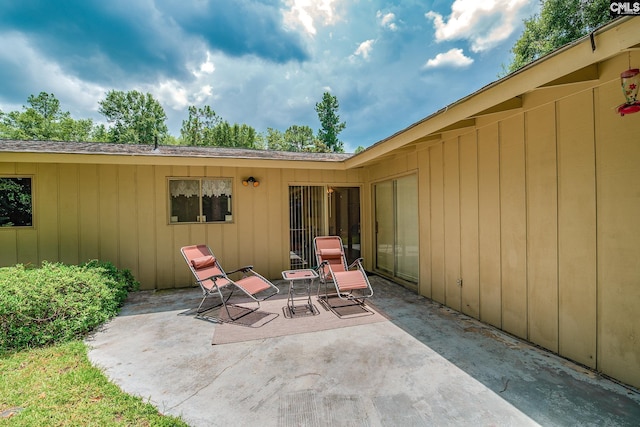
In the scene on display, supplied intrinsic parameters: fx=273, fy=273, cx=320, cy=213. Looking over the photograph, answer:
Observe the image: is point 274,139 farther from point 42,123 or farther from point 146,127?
point 42,123

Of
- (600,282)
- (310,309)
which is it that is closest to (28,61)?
(310,309)

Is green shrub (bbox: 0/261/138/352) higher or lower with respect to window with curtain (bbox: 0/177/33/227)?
lower

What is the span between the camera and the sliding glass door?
5469mm

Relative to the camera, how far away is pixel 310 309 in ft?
14.6

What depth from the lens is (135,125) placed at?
2878 centimetres

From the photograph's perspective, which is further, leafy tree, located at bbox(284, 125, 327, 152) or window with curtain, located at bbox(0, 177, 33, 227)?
leafy tree, located at bbox(284, 125, 327, 152)

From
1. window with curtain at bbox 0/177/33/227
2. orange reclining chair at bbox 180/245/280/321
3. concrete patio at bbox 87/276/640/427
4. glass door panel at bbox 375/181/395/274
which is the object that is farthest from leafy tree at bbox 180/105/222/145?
concrete patio at bbox 87/276/640/427

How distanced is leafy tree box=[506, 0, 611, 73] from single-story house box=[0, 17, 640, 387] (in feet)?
39.4

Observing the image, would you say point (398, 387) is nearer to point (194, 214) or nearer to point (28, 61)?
point (194, 214)

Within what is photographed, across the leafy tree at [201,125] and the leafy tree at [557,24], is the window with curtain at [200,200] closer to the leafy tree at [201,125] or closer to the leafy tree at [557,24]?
the leafy tree at [557,24]

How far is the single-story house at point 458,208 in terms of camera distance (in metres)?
2.46

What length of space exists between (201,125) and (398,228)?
30.5m

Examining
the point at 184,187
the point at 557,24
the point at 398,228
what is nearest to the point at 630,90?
the point at 398,228

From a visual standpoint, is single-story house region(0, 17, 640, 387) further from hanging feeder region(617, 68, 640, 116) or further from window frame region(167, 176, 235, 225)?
hanging feeder region(617, 68, 640, 116)
